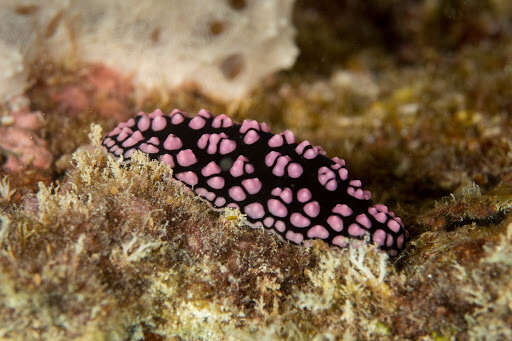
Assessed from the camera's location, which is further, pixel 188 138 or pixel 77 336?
pixel 188 138

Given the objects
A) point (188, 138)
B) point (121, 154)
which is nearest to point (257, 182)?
point (188, 138)

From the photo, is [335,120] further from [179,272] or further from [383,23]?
[383,23]

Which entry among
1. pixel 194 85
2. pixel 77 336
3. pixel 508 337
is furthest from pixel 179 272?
pixel 194 85

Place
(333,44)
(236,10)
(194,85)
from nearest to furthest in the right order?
(236,10)
(194,85)
(333,44)

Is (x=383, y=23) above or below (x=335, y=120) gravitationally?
above

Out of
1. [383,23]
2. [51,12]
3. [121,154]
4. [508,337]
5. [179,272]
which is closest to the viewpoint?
[508,337]

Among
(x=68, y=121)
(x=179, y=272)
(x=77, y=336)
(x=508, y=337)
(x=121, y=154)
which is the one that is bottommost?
(x=68, y=121)
